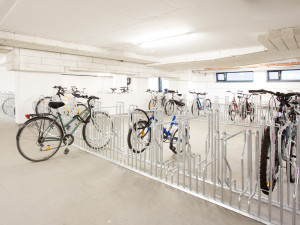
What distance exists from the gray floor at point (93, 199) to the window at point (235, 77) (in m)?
9.26

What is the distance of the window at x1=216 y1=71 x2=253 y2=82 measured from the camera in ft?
32.2

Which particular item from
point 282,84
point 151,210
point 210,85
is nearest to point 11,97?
point 151,210

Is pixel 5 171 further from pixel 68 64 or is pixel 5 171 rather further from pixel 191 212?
pixel 68 64

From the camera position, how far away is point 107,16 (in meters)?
3.05

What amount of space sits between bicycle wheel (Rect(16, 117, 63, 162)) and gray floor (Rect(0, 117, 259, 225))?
0.78ft

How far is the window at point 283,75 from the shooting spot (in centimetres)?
849

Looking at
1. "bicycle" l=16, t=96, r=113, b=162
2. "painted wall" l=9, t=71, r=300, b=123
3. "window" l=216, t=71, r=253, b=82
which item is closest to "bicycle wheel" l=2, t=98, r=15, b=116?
"painted wall" l=9, t=71, r=300, b=123

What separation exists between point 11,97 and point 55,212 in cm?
618

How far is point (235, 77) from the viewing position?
1016cm

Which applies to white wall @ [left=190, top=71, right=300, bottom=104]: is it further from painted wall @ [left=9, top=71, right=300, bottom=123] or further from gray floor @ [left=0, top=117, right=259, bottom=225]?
gray floor @ [left=0, top=117, right=259, bottom=225]

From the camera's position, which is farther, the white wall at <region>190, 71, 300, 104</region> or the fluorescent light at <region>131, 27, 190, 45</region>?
the white wall at <region>190, 71, 300, 104</region>

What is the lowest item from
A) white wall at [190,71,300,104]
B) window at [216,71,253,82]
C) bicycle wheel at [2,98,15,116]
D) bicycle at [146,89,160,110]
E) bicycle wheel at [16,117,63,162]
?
bicycle wheel at [16,117,63,162]

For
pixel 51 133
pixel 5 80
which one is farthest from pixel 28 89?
pixel 5 80

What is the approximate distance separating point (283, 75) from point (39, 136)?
9.68m
